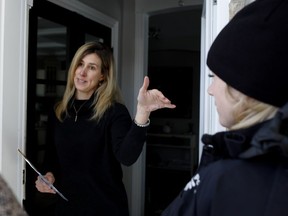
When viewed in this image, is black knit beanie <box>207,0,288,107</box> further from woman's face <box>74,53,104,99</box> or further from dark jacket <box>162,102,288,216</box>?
woman's face <box>74,53,104,99</box>

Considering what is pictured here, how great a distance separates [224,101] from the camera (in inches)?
27.1

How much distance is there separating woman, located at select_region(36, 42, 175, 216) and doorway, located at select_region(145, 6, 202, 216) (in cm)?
345

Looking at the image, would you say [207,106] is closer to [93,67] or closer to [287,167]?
[93,67]

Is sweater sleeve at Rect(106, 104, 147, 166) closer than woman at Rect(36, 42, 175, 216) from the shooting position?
Yes

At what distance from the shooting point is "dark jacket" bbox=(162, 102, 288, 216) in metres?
0.56

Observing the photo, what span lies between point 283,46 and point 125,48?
8.32 ft

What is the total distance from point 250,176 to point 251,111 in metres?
0.13

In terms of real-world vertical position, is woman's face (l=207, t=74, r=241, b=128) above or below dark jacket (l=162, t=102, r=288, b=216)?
above

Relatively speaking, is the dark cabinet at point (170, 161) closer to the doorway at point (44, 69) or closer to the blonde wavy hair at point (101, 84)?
the doorway at point (44, 69)

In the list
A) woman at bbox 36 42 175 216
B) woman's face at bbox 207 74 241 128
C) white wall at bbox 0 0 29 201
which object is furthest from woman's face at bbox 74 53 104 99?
woman's face at bbox 207 74 241 128

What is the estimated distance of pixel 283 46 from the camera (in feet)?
2.00

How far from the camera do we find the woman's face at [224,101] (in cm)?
68

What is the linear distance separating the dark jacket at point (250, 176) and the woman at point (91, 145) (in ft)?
2.88

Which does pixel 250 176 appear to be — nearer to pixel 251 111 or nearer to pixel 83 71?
pixel 251 111
